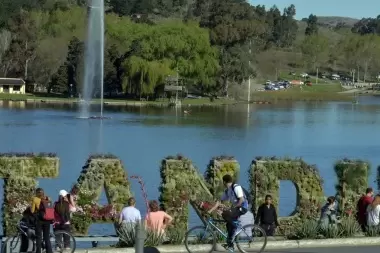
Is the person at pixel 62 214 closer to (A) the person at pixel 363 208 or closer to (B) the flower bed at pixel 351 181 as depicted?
(A) the person at pixel 363 208

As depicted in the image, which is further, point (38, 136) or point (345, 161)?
point (38, 136)

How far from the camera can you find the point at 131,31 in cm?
13400

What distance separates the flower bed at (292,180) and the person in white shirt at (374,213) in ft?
5.04

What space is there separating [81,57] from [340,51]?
310 ft

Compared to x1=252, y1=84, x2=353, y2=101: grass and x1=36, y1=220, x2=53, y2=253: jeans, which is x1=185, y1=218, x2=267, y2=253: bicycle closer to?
x1=36, y1=220, x2=53, y2=253: jeans

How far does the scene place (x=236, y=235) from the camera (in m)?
17.1

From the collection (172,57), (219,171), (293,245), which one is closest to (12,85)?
(172,57)

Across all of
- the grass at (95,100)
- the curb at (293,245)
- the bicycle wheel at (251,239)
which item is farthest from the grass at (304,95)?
the bicycle wheel at (251,239)

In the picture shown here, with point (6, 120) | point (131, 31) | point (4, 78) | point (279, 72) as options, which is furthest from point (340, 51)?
point (6, 120)

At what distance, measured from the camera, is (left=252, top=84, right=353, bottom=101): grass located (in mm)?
141800

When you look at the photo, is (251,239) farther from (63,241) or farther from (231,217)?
(63,241)

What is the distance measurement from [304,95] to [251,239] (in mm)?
132644

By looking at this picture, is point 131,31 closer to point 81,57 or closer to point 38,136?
point 81,57

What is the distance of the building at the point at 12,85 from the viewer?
122 meters
